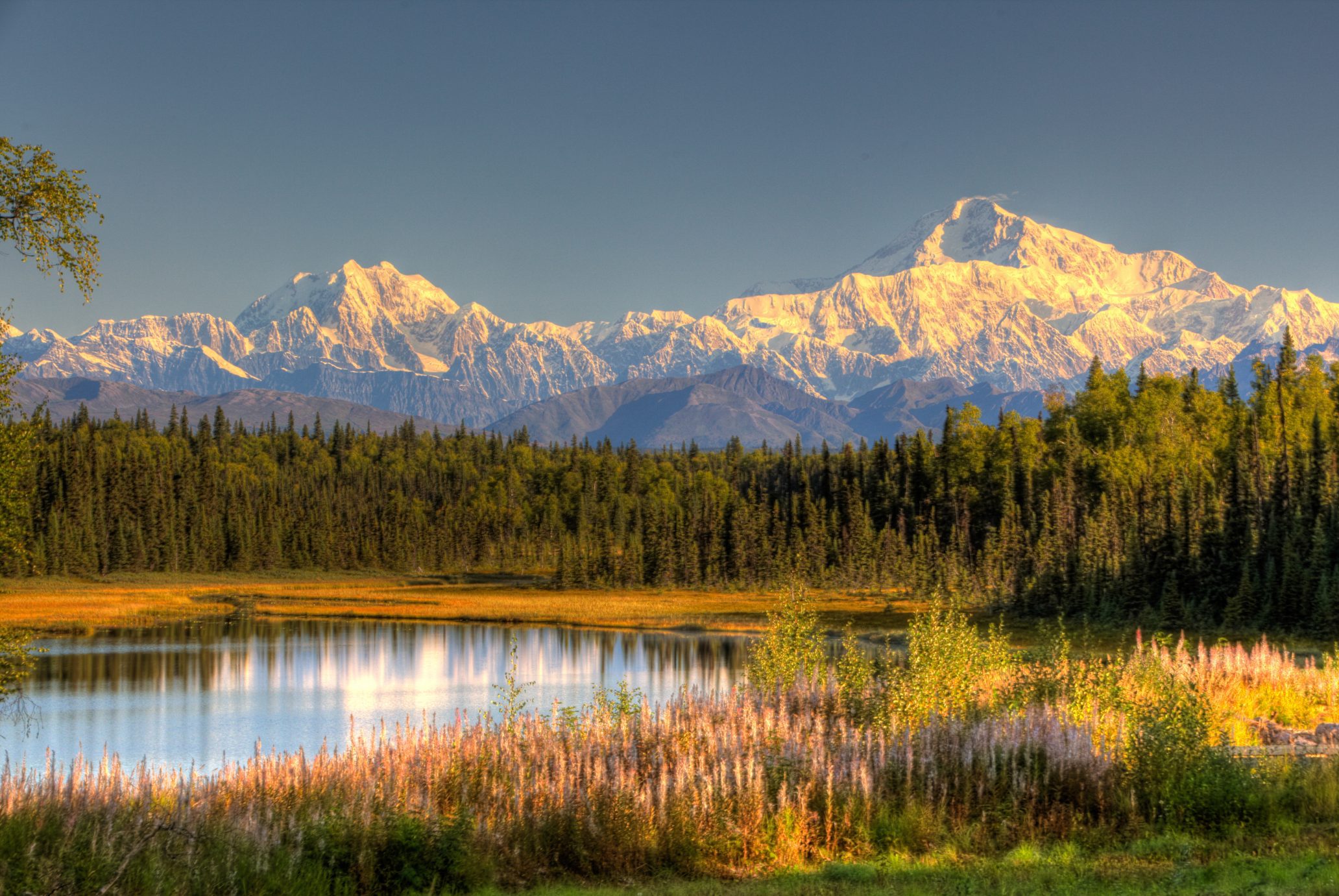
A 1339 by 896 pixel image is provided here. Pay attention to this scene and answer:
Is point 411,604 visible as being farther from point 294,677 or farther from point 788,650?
point 788,650

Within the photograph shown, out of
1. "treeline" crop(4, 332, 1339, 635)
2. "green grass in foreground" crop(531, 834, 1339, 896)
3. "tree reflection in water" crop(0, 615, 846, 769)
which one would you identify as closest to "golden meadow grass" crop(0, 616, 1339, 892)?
"green grass in foreground" crop(531, 834, 1339, 896)

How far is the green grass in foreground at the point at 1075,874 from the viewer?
13578mm

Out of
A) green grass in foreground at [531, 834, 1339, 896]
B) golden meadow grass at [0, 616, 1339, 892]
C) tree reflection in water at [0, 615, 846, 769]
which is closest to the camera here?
green grass in foreground at [531, 834, 1339, 896]

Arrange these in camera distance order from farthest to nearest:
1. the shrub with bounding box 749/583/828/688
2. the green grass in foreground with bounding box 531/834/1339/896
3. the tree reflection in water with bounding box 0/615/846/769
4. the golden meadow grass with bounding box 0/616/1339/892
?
the tree reflection in water with bounding box 0/615/846/769 → the shrub with bounding box 749/583/828/688 → the golden meadow grass with bounding box 0/616/1339/892 → the green grass in foreground with bounding box 531/834/1339/896

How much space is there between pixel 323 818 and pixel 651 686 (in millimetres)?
37930

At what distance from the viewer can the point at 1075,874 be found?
14.5 m

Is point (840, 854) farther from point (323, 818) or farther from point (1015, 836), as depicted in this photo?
point (323, 818)

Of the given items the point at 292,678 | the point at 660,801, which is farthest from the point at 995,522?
the point at 660,801

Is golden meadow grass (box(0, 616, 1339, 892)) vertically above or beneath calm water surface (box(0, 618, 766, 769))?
above

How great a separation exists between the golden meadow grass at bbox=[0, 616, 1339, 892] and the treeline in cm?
741

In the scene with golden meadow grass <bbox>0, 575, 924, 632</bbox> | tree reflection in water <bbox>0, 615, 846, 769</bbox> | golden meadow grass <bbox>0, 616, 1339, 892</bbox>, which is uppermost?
golden meadow grass <bbox>0, 616, 1339, 892</bbox>

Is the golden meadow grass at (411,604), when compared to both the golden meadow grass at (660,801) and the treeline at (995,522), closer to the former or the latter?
the treeline at (995,522)

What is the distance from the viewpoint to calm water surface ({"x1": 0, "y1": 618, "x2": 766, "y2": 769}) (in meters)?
40.4

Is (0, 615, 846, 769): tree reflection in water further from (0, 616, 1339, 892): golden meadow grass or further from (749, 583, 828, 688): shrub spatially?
(0, 616, 1339, 892): golden meadow grass
